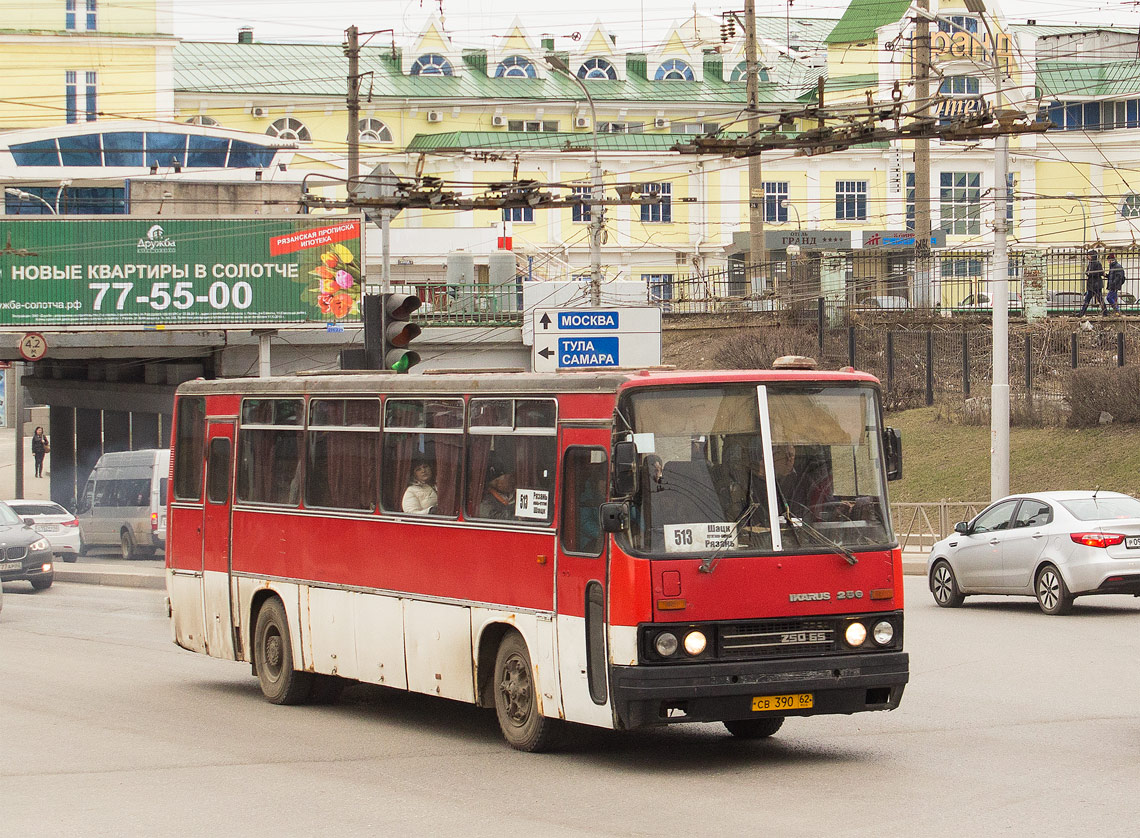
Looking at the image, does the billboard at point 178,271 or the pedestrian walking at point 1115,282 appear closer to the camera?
the pedestrian walking at point 1115,282

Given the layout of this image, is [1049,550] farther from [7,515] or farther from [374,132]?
[374,132]

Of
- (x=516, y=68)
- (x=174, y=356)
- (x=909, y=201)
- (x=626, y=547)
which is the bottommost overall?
(x=626, y=547)

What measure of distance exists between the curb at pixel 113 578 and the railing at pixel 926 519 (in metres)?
13.4

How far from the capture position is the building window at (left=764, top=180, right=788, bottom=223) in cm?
7919

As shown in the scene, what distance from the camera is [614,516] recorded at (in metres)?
10.0

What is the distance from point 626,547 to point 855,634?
1523 millimetres

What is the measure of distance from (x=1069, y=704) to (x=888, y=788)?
3.80 meters

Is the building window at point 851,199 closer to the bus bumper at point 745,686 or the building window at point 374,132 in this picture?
the building window at point 374,132

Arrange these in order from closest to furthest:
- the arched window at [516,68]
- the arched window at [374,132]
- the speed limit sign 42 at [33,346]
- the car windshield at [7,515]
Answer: the car windshield at [7,515], the speed limit sign 42 at [33,346], the arched window at [374,132], the arched window at [516,68]

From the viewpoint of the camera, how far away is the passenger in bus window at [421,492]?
12172 millimetres

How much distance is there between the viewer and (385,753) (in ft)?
37.1

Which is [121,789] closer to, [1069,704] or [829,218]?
[1069,704]

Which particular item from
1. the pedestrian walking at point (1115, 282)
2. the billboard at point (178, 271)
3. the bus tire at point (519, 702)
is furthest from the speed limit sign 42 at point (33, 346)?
the bus tire at point (519, 702)

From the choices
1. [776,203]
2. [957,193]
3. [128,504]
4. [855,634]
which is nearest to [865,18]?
[957,193]
